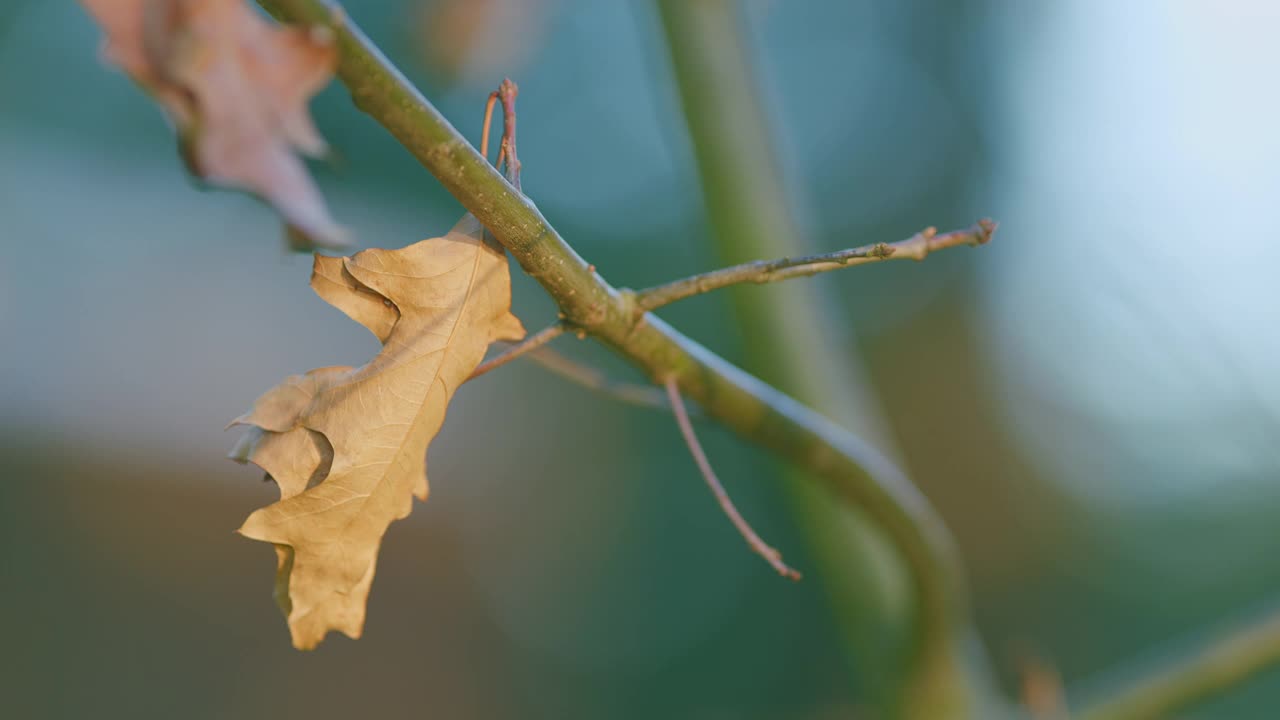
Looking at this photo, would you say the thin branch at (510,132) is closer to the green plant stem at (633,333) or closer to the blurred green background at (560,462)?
the green plant stem at (633,333)

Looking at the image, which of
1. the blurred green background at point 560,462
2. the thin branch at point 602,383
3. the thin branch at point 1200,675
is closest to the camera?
the thin branch at point 602,383

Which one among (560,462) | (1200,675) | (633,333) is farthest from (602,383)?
(560,462)

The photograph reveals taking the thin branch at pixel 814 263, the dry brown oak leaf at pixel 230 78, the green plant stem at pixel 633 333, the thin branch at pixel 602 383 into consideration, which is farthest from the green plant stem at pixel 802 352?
the dry brown oak leaf at pixel 230 78

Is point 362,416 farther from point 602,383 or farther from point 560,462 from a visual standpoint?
point 560,462

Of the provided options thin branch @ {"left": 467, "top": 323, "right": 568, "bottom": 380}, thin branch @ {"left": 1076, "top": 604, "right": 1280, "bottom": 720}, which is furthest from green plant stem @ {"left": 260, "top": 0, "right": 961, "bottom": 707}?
thin branch @ {"left": 1076, "top": 604, "right": 1280, "bottom": 720}

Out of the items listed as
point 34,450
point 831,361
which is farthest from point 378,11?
point 831,361

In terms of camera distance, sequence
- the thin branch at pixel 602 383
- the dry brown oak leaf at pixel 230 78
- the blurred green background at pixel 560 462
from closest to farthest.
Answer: the dry brown oak leaf at pixel 230 78
the thin branch at pixel 602 383
the blurred green background at pixel 560 462

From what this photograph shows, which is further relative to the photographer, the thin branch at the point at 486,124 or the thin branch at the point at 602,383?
the thin branch at the point at 602,383

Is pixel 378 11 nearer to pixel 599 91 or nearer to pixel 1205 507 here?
pixel 599 91
